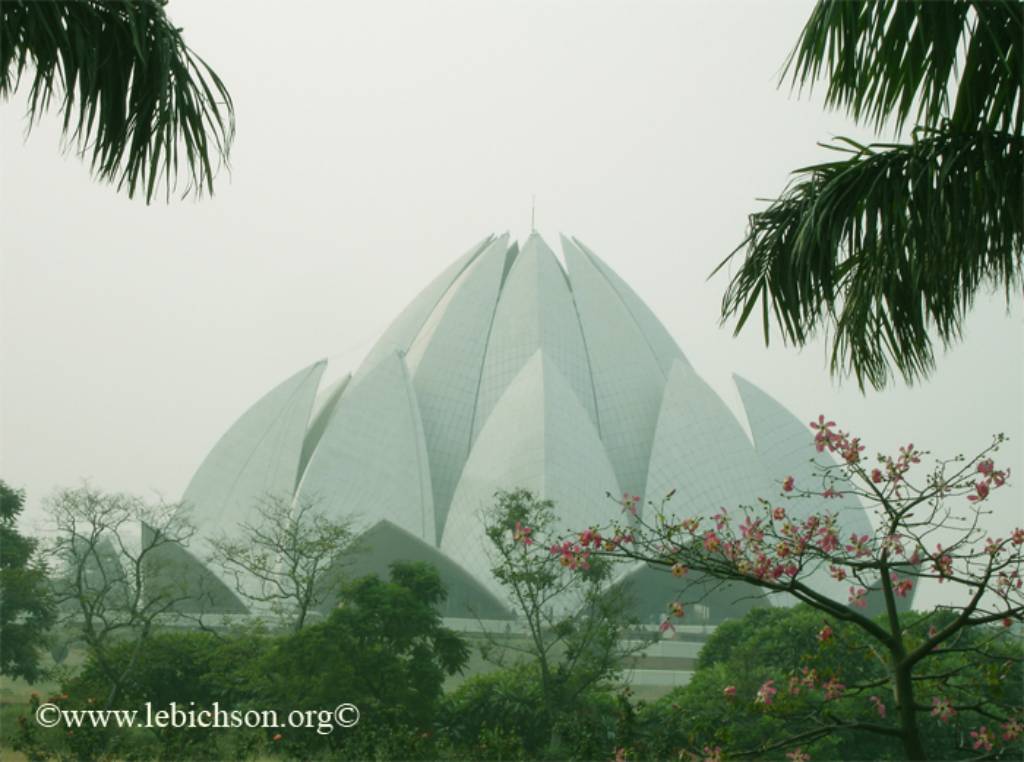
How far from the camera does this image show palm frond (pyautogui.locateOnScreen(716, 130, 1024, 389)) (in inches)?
116

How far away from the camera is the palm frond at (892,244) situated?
2.95m

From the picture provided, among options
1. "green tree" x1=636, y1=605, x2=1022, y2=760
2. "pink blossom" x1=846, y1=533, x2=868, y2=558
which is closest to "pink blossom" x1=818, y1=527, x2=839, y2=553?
"pink blossom" x1=846, y1=533, x2=868, y2=558

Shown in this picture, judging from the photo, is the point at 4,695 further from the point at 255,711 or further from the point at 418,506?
the point at 418,506

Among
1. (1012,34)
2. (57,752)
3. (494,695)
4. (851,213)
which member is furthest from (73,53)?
(494,695)

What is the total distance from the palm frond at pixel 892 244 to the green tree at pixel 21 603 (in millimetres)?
12588

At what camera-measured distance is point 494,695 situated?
12.3 meters

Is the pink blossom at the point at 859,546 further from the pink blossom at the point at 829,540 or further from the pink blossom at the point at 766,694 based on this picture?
the pink blossom at the point at 766,694

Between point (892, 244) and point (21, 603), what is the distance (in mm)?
13418

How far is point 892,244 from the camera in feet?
10.1

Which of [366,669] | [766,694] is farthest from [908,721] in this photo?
[366,669]

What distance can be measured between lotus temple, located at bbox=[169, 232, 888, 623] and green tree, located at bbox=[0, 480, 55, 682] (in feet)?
22.6

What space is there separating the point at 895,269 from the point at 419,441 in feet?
66.6

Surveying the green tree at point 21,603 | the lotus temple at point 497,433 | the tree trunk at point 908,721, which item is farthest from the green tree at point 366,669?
the lotus temple at point 497,433

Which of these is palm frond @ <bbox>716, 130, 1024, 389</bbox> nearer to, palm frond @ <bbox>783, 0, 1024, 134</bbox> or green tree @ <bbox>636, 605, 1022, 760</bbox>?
palm frond @ <bbox>783, 0, 1024, 134</bbox>
